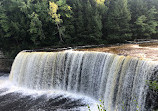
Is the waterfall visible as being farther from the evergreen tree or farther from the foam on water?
the evergreen tree

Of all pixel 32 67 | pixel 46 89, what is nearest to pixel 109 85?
pixel 46 89

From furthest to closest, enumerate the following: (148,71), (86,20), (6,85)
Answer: (86,20) < (6,85) < (148,71)

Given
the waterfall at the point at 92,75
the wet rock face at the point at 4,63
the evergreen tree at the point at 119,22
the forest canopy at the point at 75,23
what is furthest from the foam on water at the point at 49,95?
the evergreen tree at the point at 119,22

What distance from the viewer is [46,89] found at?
10953mm

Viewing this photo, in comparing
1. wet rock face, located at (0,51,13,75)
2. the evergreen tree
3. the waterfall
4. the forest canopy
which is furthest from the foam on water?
the evergreen tree

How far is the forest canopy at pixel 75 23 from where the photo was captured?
54.4 ft

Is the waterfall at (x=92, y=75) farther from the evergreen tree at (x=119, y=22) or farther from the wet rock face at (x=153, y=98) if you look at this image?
the evergreen tree at (x=119, y=22)

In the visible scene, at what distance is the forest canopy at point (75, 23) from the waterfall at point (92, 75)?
591cm

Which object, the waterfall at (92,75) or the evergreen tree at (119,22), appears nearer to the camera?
the waterfall at (92,75)

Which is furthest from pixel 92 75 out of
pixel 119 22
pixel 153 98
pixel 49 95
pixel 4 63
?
pixel 4 63

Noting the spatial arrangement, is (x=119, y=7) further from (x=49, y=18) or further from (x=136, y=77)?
(x=136, y=77)

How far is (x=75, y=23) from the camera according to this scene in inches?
731

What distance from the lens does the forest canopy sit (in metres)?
16.6

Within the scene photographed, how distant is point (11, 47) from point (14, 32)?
206cm
